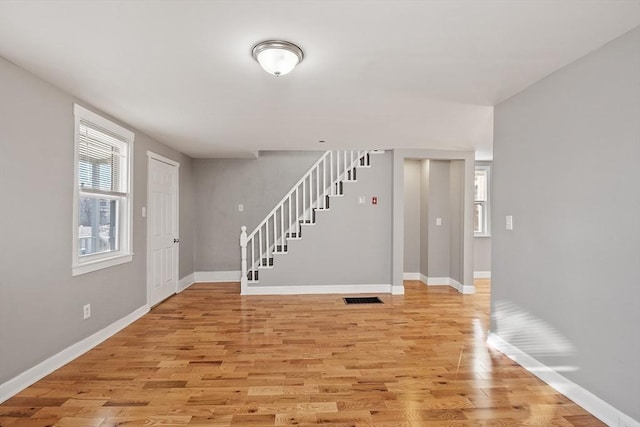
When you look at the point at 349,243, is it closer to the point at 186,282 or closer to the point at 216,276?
the point at 216,276

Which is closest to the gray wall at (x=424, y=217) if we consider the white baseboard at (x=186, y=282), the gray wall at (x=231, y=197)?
the gray wall at (x=231, y=197)

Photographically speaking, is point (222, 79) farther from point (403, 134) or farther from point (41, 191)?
point (403, 134)

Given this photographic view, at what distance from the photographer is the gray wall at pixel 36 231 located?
7.81 ft

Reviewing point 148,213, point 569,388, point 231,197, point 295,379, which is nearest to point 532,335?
point 569,388

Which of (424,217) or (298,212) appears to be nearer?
(298,212)

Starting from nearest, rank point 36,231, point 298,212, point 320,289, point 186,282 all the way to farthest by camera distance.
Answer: point 36,231 < point 320,289 < point 298,212 < point 186,282

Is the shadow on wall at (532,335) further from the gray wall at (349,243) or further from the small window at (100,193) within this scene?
the small window at (100,193)

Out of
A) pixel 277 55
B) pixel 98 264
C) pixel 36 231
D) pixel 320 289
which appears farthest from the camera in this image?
pixel 320 289

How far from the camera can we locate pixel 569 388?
241 centimetres

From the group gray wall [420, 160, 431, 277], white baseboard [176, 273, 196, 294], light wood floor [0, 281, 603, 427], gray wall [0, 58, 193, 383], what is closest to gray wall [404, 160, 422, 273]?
gray wall [420, 160, 431, 277]

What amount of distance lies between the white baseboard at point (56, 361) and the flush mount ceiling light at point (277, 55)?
9.25 feet

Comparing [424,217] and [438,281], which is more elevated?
[424,217]

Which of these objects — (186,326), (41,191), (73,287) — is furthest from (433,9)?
(186,326)

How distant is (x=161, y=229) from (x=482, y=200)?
5951mm
